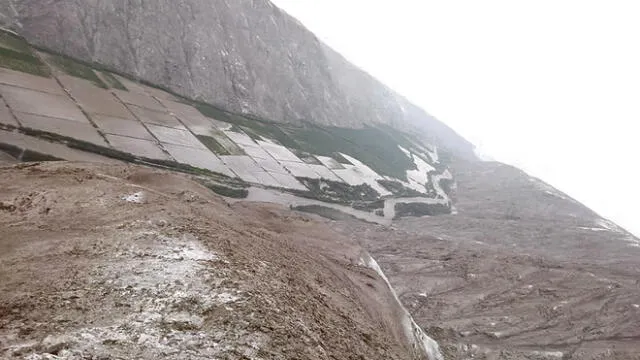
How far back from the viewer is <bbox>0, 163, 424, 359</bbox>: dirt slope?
8180 mm

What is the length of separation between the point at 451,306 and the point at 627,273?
15587 mm

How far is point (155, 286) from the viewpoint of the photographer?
379 inches

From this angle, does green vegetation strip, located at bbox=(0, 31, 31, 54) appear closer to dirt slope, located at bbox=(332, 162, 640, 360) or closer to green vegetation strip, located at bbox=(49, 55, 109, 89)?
green vegetation strip, located at bbox=(49, 55, 109, 89)

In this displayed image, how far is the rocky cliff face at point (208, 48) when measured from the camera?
44.6 meters

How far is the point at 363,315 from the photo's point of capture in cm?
1299

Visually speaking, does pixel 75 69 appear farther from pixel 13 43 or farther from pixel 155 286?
pixel 155 286

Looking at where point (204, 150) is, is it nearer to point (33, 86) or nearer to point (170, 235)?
point (33, 86)

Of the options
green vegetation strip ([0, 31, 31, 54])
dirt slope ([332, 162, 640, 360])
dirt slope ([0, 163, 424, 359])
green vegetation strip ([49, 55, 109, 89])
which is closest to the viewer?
dirt slope ([0, 163, 424, 359])

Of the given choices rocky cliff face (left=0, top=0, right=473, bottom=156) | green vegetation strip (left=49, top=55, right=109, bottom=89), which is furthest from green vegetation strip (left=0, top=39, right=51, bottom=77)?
rocky cliff face (left=0, top=0, right=473, bottom=156)

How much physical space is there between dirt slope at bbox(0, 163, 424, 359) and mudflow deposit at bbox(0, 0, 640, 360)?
1.9 inches

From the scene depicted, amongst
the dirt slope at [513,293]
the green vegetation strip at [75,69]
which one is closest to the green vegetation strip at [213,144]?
the green vegetation strip at [75,69]

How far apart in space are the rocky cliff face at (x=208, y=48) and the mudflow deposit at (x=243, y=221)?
247 millimetres

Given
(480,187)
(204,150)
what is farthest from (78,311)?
(480,187)

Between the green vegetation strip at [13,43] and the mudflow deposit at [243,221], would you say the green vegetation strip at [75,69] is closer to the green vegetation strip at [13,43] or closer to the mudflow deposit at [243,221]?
the mudflow deposit at [243,221]
